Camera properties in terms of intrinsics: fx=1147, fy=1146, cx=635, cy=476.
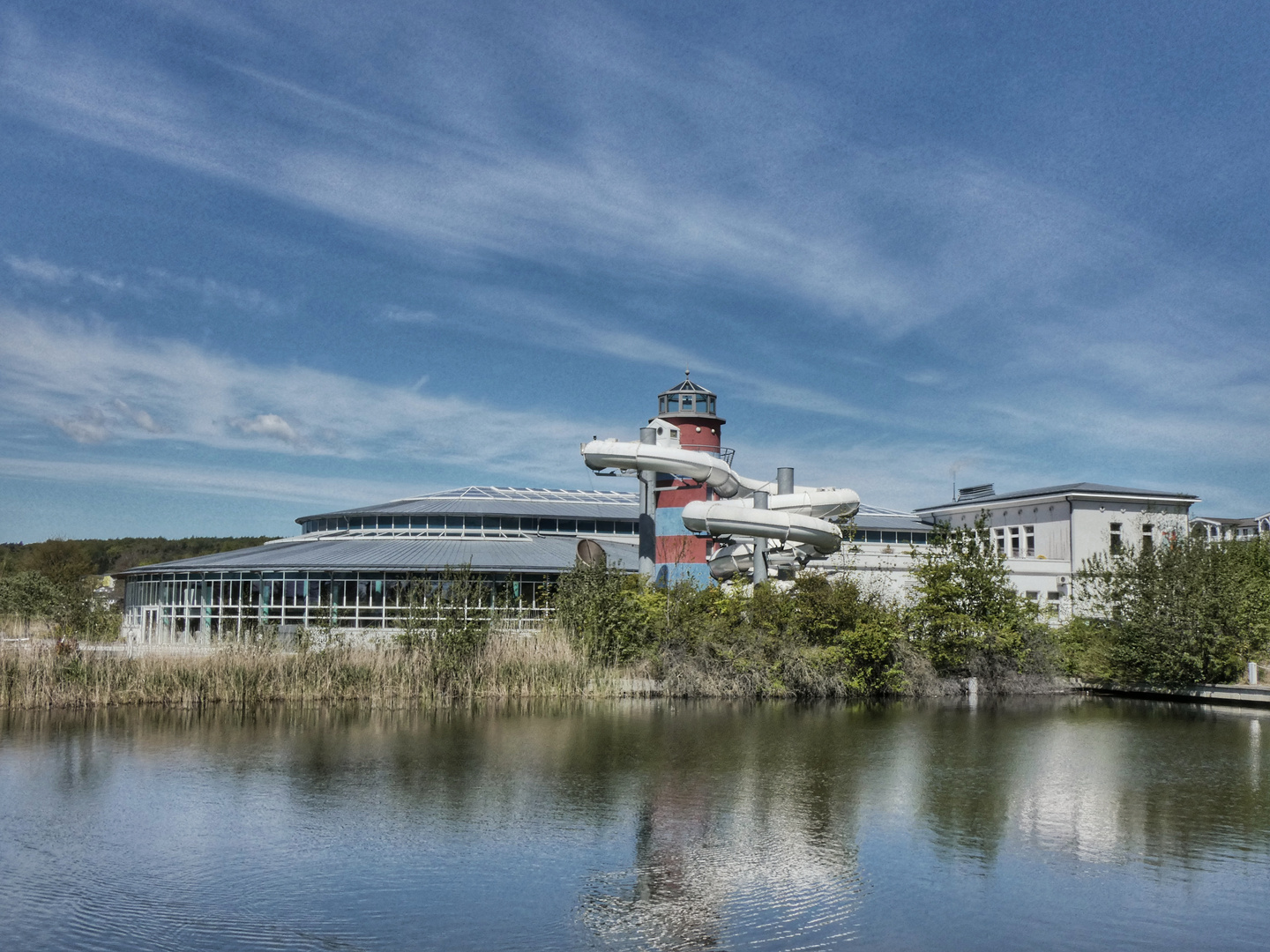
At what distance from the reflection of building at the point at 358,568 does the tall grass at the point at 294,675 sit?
104 inches

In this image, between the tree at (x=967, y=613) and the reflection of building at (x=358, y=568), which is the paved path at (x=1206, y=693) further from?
the reflection of building at (x=358, y=568)

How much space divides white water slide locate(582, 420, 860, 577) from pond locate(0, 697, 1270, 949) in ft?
37.2

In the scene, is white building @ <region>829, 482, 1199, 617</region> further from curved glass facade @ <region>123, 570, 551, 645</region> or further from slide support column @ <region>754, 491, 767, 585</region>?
curved glass facade @ <region>123, 570, 551, 645</region>

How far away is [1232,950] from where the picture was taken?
9.09 metres

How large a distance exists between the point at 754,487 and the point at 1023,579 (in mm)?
10738

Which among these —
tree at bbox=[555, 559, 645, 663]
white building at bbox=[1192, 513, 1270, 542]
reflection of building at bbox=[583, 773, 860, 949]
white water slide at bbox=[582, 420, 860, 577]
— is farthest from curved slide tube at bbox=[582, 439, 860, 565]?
white building at bbox=[1192, 513, 1270, 542]

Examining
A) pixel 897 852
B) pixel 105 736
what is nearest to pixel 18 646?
pixel 105 736

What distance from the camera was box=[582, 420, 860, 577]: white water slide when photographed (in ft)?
107

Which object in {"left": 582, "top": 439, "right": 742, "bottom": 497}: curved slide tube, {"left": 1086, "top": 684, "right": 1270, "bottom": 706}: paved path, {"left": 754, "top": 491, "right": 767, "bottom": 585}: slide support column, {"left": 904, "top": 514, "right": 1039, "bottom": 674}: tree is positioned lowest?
{"left": 1086, "top": 684, "right": 1270, "bottom": 706}: paved path

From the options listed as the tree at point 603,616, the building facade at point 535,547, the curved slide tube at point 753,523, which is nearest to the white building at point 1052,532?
the building facade at point 535,547

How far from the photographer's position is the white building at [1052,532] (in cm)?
3956

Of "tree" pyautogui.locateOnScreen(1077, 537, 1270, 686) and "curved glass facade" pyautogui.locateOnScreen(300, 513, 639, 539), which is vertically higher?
"curved glass facade" pyautogui.locateOnScreen(300, 513, 639, 539)

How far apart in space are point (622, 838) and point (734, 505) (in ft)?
66.6

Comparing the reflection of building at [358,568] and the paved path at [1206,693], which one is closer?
the paved path at [1206,693]
